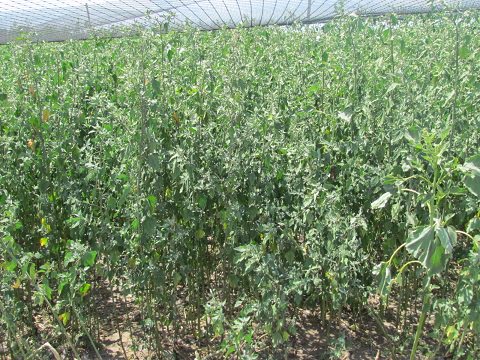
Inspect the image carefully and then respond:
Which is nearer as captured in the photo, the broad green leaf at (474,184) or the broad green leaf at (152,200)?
the broad green leaf at (474,184)

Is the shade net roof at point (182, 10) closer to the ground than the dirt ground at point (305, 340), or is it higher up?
higher up

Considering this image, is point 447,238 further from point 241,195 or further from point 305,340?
point 305,340

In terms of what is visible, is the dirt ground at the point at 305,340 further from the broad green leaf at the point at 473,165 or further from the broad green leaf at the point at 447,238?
the broad green leaf at the point at 473,165

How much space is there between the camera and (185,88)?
9.81 ft

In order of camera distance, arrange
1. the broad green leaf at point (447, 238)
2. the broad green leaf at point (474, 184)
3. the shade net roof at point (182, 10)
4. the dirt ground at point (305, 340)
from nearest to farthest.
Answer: the broad green leaf at point (447, 238) < the broad green leaf at point (474, 184) < the dirt ground at point (305, 340) < the shade net roof at point (182, 10)

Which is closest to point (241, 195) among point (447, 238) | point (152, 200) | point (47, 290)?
point (152, 200)

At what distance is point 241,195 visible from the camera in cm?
271

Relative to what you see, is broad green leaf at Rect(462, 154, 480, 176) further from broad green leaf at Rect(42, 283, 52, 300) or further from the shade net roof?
the shade net roof

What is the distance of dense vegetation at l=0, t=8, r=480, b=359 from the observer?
243 centimetres

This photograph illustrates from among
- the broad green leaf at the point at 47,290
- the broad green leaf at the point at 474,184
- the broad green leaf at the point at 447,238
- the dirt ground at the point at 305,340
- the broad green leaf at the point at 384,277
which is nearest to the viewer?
the broad green leaf at the point at 447,238

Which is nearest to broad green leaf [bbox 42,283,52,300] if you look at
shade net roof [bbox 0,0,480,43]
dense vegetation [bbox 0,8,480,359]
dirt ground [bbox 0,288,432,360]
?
dense vegetation [bbox 0,8,480,359]

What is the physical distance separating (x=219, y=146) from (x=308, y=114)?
0.47 m

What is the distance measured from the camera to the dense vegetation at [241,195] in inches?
95.7

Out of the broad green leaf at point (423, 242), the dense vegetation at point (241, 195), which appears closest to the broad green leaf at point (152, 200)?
the dense vegetation at point (241, 195)
